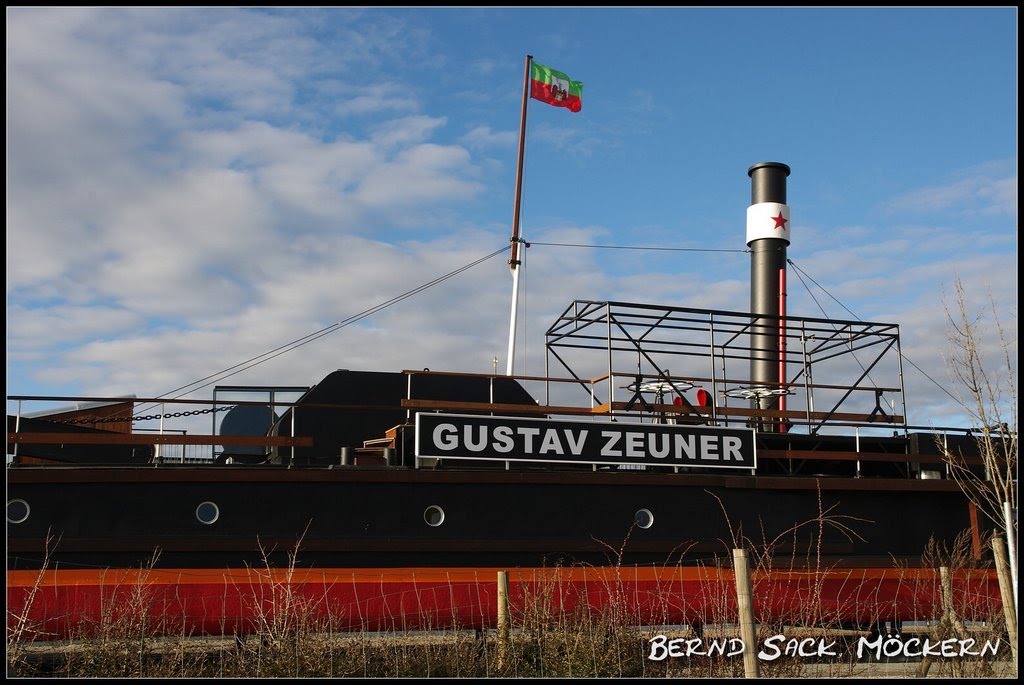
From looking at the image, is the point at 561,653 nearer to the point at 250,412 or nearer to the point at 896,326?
the point at 250,412

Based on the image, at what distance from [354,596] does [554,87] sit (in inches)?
480

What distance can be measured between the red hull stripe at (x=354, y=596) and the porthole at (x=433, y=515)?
505mm

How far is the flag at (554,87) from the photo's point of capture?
1955 centimetres

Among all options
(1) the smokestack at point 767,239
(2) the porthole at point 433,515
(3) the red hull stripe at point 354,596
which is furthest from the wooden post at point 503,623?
(1) the smokestack at point 767,239

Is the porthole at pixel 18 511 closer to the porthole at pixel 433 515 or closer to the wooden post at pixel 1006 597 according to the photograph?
the porthole at pixel 433 515

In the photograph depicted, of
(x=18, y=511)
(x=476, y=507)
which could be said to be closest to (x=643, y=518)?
(x=476, y=507)

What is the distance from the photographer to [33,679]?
7305 millimetres

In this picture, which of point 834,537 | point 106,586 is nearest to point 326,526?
point 106,586

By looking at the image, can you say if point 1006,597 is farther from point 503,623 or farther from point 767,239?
point 767,239

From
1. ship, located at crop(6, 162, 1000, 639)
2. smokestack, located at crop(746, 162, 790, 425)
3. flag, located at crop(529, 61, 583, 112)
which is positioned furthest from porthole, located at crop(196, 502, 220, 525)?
flag, located at crop(529, 61, 583, 112)

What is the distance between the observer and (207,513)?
10.6m

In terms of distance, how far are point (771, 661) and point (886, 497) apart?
581 cm

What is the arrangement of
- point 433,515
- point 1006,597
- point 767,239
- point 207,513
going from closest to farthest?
1. point 1006,597
2. point 207,513
3. point 433,515
4. point 767,239

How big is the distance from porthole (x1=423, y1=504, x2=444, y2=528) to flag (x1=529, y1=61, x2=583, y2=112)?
10.2 m
